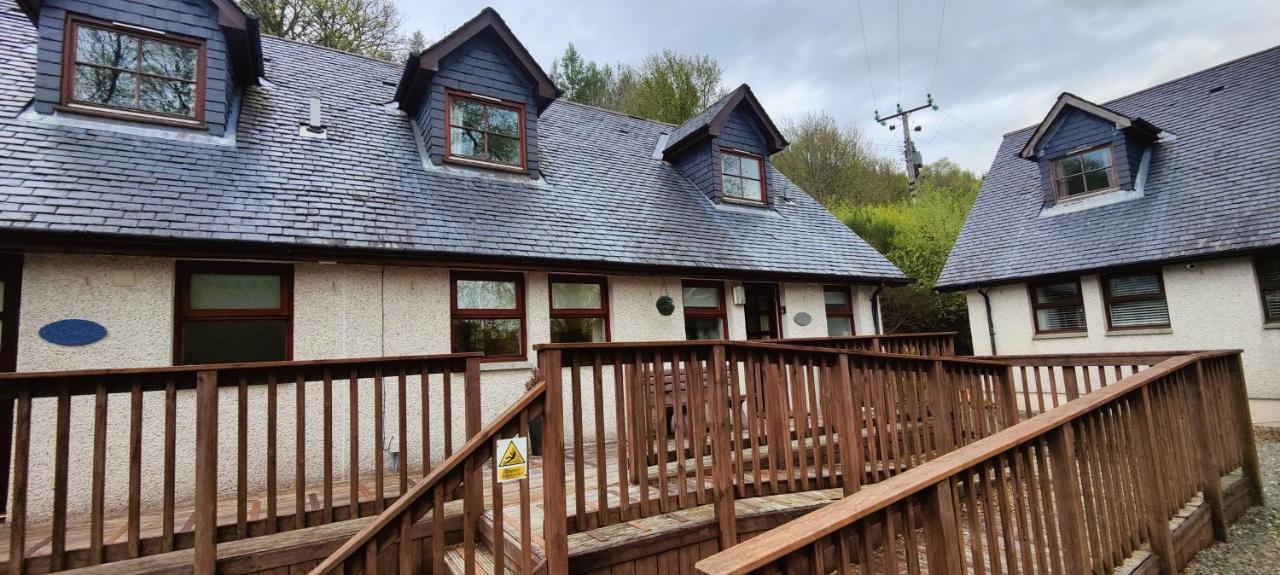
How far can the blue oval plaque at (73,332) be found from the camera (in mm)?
4332

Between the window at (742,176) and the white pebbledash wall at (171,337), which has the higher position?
the window at (742,176)

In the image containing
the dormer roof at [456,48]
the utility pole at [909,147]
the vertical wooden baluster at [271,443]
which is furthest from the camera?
the utility pole at [909,147]

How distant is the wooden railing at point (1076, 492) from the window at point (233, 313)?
5.35 metres

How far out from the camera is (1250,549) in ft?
12.1

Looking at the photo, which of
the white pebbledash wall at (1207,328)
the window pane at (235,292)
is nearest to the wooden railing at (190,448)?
the window pane at (235,292)

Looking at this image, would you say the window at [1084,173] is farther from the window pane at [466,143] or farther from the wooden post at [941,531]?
the wooden post at [941,531]

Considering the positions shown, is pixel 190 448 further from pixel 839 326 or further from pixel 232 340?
pixel 839 326

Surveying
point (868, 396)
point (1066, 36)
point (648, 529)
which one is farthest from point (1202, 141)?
point (648, 529)

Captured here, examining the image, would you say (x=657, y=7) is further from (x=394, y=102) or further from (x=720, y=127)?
(x=394, y=102)

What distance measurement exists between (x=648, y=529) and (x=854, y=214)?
643 inches

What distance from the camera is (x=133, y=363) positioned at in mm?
4566

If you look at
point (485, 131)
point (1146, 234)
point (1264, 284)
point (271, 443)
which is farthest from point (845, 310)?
point (271, 443)

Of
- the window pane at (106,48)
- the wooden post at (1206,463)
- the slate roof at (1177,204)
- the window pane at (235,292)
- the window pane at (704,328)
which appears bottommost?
the wooden post at (1206,463)

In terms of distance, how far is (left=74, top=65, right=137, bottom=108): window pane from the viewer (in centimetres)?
540
